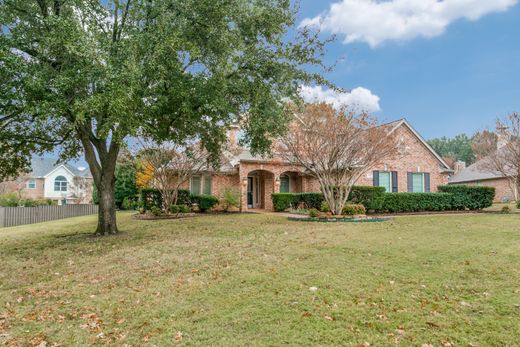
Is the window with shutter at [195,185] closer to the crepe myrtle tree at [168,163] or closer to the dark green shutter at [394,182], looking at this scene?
the crepe myrtle tree at [168,163]

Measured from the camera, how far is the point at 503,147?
18.9 m

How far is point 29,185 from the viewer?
42.8 meters

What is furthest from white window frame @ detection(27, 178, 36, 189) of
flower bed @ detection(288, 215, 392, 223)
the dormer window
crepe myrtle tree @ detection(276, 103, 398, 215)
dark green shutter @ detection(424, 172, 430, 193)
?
dark green shutter @ detection(424, 172, 430, 193)

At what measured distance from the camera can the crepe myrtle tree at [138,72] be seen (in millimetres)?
7938

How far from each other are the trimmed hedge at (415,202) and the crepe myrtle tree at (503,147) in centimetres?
324

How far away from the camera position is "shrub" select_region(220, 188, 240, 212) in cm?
1973

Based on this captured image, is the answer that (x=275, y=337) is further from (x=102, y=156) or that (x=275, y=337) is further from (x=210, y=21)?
(x=102, y=156)

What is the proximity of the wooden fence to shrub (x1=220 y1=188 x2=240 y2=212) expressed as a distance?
421 inches

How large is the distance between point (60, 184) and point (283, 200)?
1428 inches

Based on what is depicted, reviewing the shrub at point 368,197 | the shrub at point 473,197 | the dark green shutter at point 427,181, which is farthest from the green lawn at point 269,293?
the dark green shutter at point 427,181

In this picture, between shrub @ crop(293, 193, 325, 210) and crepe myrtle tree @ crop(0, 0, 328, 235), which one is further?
shrub @ crop(293, 193, 325, 210)

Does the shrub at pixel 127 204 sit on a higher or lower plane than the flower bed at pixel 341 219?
higher

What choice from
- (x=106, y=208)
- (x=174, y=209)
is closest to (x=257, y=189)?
(x=174, y=209)

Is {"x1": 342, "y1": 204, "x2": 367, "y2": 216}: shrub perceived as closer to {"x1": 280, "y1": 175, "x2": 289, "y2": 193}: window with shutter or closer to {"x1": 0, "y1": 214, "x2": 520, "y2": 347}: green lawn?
{"x1": 0, "y1": 214, "x2": 520, "y2": 347}: green lawn
